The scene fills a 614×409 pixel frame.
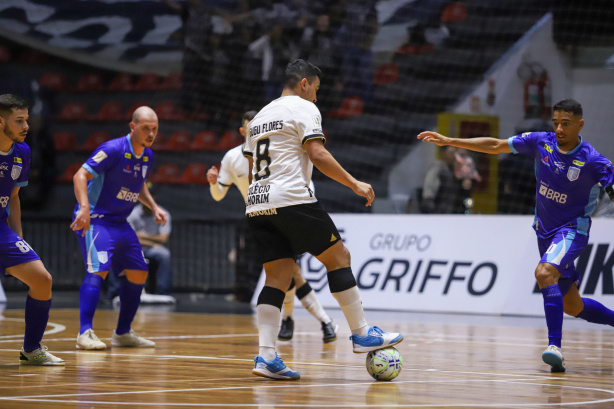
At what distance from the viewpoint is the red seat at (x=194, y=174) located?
60.6ft

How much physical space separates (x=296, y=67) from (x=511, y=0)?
41.9 ft

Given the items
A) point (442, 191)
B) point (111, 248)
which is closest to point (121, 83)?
point (442, 191)

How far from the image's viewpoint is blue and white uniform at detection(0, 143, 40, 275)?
625cm

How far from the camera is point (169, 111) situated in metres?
19.9

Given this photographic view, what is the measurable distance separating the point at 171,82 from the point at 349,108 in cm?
484

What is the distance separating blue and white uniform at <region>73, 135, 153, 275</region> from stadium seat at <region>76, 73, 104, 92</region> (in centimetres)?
1407

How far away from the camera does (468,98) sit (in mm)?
16797

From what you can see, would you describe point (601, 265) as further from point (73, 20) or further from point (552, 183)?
point (73, 20)

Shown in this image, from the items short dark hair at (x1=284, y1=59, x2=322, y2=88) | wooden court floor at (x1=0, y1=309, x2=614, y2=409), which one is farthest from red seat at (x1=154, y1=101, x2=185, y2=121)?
short dark hair at (x1=284, y1=59, x2=322, y2=88)

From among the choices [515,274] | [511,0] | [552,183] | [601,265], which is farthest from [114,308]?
[511,0]

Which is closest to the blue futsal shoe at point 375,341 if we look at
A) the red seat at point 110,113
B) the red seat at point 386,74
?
the red seat at point 386,74

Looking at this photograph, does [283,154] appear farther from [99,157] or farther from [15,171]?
[99,157]

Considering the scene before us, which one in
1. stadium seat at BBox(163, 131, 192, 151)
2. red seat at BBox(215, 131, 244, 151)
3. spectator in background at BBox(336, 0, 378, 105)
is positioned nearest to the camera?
spectator in background at BBox(336, 0, 378, 105)

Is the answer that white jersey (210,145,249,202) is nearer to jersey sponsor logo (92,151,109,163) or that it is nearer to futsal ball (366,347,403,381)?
jersey sponsor logo (92,151,109,163)
